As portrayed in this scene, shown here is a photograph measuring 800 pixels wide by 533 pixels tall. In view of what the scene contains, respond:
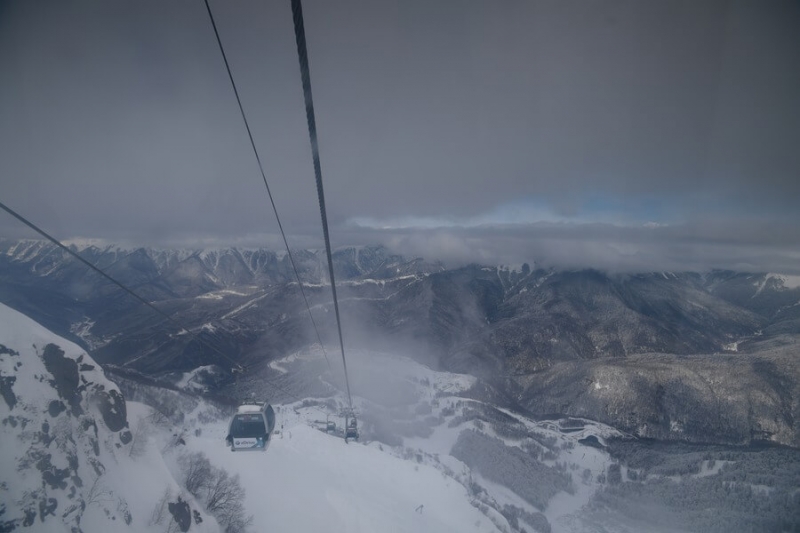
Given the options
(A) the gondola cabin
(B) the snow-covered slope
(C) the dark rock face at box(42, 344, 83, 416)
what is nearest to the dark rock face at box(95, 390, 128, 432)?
(B) the snow-covered slope

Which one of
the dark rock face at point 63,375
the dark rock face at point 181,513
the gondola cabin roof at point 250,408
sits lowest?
the dark rock face at point 181,513

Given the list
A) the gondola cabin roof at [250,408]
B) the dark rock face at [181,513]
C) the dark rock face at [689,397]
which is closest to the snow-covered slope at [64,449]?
the dark rock face at [181,513]

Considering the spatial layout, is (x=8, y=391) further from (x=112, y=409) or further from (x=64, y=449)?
(x=112, y=409)

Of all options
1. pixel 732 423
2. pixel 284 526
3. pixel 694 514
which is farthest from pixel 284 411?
pixel 732 423

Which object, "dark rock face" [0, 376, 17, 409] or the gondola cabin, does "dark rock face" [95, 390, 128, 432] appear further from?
the gondola cabin

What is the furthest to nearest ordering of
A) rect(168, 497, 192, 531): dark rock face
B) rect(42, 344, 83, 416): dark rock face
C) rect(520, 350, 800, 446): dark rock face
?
rect(520, 350, 800, 446): dark rock face, rect(168, 497, 192, 531): dark rock face, rect(42, 344, 83, 416): dark rock face

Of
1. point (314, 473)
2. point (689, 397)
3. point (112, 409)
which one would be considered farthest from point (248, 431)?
point (689, 397)

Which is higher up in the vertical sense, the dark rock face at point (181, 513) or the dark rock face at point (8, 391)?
the dark rock face at point (8, 391)

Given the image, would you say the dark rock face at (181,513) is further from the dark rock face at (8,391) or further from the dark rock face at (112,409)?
the dark rock face at (8,391)

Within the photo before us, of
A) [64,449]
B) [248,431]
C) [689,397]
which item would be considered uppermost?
[64,449]

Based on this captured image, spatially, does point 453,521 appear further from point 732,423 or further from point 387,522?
point 732,423

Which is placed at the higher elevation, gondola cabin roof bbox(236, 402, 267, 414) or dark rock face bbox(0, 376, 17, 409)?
dark rock face bbox(0, 376, 17, 409)
